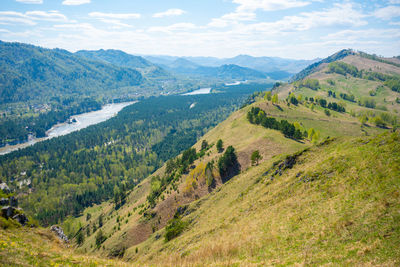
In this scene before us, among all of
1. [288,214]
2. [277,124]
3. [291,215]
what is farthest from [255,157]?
[291,215]

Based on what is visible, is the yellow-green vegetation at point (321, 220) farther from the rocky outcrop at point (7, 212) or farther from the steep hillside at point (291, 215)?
the rocky outcrop at point (7, 212)

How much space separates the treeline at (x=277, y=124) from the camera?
112m

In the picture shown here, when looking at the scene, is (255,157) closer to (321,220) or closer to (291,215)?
(291,215)

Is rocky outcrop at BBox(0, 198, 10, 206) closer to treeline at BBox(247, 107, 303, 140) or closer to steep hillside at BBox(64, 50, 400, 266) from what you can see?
steep hillside at BBox(64, 50, 400, 266)

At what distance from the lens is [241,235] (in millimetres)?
36312

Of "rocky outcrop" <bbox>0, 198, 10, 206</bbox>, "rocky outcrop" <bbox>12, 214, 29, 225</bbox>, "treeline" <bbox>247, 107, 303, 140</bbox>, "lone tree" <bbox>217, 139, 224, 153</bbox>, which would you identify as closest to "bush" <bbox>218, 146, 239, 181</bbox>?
"lone tree" <bbox>217, 139, 224, 153</bbox>

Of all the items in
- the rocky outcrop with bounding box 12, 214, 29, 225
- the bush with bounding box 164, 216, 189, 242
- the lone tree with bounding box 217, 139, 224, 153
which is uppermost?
the lone tree with bounding box 217, 139, 224, 153

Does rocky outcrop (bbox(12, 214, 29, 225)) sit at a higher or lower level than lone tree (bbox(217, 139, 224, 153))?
lower

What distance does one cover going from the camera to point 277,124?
408ft

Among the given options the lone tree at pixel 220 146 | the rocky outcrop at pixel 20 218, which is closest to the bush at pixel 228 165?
the lone tree at pixel 220 146

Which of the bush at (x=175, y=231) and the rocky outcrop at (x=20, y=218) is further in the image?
the bush at (x=175, y=231)

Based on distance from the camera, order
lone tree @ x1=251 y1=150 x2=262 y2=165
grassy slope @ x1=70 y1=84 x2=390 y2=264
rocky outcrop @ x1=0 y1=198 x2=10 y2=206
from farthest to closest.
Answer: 1. lone tree @ x1=251 y1=150 x2=262 y2=165
2. grassy slope @ x1=70 y1=84 x2=390 y2=264
3. rocky outcrop @ x1=0 y1=198 x2=10 y2=206

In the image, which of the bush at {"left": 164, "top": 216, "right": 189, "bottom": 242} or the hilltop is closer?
the hilltop

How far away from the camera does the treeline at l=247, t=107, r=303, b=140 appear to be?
112488 mm
